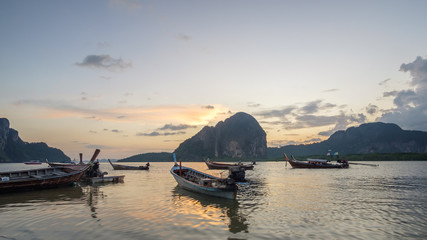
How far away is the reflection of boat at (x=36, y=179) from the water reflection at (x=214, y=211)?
17.2 m

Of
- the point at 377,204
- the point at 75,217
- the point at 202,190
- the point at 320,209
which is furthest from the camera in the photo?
the point at 202,190

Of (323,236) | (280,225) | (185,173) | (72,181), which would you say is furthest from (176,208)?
(72,181)

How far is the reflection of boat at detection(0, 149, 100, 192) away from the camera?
2552cm

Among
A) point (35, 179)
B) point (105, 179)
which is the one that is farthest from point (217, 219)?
point (105, 179)

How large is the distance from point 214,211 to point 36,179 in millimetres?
22179

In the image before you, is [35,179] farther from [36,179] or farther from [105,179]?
[105,179]

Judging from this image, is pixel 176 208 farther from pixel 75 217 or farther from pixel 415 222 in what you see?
pixel 415 222

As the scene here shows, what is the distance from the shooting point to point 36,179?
2730 centimetres

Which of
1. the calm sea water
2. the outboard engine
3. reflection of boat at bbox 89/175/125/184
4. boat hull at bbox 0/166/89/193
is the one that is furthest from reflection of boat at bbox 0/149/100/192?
the outboard engine

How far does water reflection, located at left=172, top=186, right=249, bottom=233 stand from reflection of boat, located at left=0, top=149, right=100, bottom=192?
17.2 m

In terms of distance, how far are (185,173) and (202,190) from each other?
9.67 meters

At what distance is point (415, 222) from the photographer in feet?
46.3

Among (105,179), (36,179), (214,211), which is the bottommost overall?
(214,211)

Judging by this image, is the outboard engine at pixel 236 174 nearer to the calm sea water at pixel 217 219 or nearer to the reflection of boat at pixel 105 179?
the calm sea water at pixel 217 219
